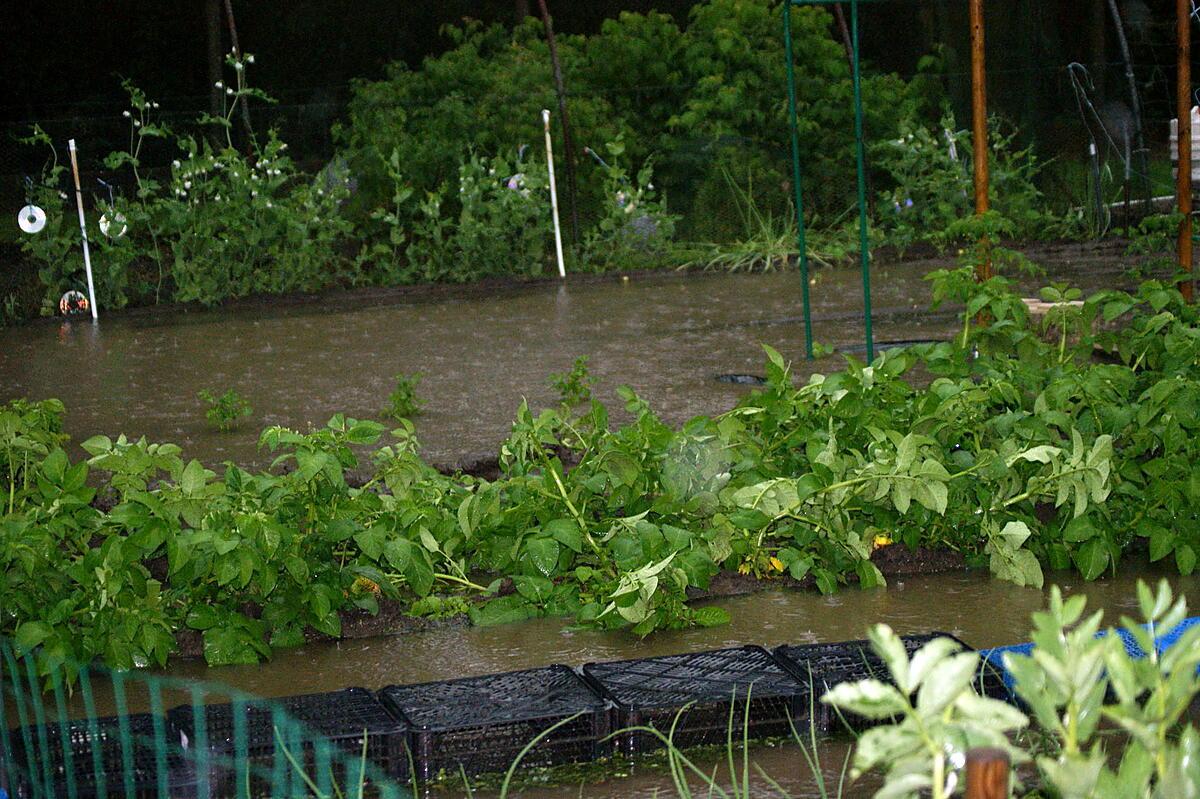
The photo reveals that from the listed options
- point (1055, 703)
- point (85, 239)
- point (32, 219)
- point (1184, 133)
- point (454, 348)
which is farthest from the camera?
point (85, 239)

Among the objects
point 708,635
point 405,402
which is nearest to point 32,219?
point 405,402

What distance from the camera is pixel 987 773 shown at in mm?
1322

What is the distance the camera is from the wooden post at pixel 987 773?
51.8 inches

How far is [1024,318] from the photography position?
4.90 metres

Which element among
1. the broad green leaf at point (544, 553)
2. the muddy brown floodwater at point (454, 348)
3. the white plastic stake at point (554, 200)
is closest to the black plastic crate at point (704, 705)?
the broad green leaf at point (544, 553)

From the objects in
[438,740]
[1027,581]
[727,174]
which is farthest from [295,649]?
[727,174]

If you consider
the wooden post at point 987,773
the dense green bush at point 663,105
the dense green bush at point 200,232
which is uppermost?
the dense green bush at point 663,105

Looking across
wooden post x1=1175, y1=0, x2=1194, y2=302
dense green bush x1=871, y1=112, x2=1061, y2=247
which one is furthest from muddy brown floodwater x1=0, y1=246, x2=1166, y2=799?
wooden post x1=1175, y1=0, x2=1194, y2=302

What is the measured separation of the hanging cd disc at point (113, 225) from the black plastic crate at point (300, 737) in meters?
9.69

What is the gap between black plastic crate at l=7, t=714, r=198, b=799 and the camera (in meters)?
2.64

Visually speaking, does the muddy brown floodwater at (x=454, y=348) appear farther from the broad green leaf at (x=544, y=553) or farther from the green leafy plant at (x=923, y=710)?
the green leafy plant at (x=923, y=710)

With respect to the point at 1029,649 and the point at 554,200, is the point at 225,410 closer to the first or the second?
the point at 1029,649

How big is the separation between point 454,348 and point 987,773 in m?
8.15

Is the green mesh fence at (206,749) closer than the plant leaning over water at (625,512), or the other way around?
the green mesh fence at (206,749)
